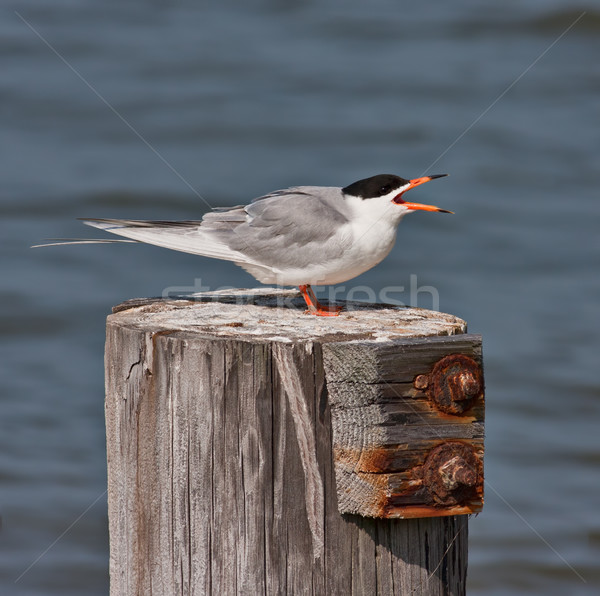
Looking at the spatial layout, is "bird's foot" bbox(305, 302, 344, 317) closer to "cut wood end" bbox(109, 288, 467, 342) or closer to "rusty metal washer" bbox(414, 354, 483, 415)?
"cut wood end" bbox(109, 288, 467, 342)

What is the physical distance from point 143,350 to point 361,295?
175cm

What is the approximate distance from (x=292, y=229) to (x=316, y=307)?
1.69 feet

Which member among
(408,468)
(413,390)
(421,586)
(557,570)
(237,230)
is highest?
(237,230)

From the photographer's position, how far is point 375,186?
13.4ft

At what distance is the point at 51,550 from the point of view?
5715 millimetres

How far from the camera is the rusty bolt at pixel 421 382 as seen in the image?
2551 millimetres

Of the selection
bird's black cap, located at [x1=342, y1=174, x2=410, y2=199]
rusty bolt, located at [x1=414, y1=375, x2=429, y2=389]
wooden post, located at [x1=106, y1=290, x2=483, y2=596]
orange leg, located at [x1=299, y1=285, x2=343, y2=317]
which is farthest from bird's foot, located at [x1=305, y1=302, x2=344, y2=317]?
rusty bolt, located at [x1=414, y1=375, x2=429, y2=389]

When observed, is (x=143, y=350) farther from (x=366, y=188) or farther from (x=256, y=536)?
(x=366, y=188)

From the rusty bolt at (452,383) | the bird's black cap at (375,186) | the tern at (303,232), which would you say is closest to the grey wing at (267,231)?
the tern at (303,232)

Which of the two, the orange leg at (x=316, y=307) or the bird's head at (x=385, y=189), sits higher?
the bird's head at (x=385, y=189)

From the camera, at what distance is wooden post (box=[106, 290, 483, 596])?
2.56 m

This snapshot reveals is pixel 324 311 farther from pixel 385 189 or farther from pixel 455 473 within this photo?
pixel 455 473

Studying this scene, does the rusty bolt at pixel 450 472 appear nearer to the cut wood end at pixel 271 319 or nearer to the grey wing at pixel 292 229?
the cut wood end at pixel 271 319

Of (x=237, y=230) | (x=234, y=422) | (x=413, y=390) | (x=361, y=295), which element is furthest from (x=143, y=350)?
(x=361, y=295)
